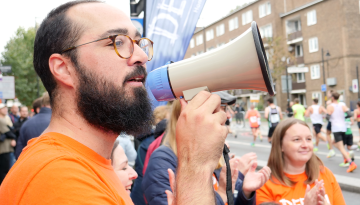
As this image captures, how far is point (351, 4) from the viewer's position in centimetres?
2853

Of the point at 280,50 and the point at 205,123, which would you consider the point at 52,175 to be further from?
the point at 280,50

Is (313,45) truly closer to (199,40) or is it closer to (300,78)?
(300,78)

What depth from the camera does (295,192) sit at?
2.61 m

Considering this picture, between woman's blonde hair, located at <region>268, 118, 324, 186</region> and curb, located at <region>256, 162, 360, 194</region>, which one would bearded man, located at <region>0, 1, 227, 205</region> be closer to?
woman's blonde hair, located at <region>268, 118, 324, 186</region>

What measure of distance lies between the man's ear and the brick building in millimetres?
24734

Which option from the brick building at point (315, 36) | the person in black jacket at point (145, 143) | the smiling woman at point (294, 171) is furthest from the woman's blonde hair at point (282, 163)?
the brick building at point (315, 36)

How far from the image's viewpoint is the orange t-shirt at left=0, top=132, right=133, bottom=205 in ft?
2.59

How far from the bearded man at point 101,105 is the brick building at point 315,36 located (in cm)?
2463

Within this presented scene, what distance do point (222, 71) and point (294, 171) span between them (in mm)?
1984

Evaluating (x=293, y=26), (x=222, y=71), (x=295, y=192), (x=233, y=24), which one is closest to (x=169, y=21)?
(x=295, y=192)

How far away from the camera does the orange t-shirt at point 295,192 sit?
2.53 meters

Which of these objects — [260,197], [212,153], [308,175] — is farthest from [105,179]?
[308,175]

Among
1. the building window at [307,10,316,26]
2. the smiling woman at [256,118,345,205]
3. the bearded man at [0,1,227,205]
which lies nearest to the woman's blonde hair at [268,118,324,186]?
the smiling woman at [256,118,345,205]

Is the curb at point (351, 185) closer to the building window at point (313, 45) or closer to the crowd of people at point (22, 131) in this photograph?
the crowd of people at point (22, 131)
